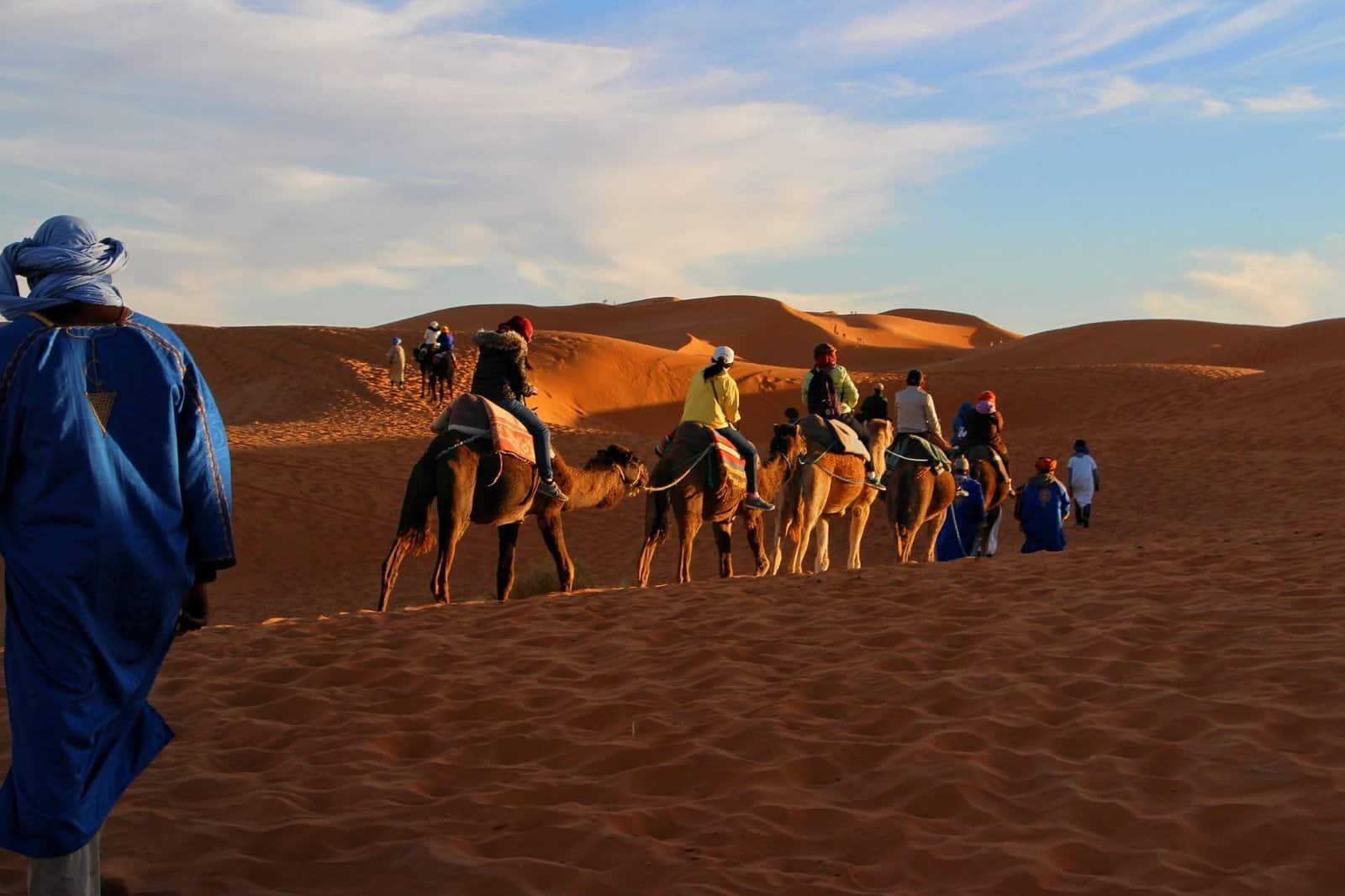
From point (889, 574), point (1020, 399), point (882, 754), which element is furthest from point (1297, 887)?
point (1020, 399)

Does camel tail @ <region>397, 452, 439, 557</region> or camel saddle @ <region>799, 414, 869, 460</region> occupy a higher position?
camel saddle @ <region>799, 414, 869, 460</region>

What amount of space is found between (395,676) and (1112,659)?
12.9ft

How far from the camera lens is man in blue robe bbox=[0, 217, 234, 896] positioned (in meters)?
3.82

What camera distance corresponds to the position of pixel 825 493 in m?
14.4

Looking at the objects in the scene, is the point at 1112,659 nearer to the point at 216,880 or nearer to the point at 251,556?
the point at 216,880

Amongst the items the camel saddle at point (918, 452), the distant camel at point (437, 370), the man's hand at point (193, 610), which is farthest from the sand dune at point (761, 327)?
the man's hand at point (193, 610)

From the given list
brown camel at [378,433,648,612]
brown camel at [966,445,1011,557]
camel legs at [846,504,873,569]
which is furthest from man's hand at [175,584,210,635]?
brown camel at [966,445,1011,557]

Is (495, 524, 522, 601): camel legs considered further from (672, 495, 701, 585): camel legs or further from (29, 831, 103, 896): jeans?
(29, 831, 103, 896): jeans

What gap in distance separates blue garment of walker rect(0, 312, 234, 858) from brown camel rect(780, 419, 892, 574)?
1003 centimetres

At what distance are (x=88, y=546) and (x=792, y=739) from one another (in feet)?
10.9

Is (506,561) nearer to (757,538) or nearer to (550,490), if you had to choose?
(550,490)

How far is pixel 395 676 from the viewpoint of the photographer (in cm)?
749

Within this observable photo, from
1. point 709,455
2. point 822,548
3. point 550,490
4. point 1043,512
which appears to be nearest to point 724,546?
point 709,455

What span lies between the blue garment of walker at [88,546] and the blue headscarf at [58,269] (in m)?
0.10
